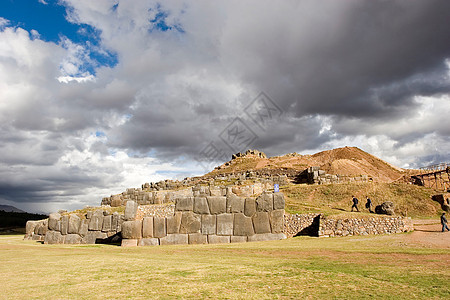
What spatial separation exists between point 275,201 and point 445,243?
30.6 feet

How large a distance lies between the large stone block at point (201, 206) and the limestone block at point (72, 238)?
10490 mm

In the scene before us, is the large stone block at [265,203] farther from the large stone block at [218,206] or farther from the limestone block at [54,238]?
the limestone block at [54,238]

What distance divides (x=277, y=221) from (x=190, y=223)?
566 centimetres

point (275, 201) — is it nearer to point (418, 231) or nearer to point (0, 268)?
point (418, 231)

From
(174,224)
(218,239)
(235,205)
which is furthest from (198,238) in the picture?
(235,205)

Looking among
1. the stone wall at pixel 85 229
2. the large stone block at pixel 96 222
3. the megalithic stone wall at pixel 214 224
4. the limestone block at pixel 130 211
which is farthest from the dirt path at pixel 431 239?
the large stone block at pixel 96 222

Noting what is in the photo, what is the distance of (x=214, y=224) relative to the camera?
2070cm

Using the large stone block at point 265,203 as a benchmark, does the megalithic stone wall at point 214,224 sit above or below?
below

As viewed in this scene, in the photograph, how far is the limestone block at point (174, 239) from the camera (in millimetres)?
20609

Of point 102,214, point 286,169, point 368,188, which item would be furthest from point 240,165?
point 102,214

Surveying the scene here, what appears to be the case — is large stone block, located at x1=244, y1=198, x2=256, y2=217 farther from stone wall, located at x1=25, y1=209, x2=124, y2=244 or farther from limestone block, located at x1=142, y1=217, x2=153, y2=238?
stone wall, located at x1=25, y1=209, x2=124, y2=244

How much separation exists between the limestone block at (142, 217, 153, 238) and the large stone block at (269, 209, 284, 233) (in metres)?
7.88

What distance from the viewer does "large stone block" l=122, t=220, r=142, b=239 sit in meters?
20.7

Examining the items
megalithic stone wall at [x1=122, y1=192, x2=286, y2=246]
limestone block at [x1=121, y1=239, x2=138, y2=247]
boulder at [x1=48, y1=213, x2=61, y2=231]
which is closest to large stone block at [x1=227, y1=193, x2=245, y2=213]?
megalithic stone wall at [x1=122, y1=192, x2=286, y2=246]
